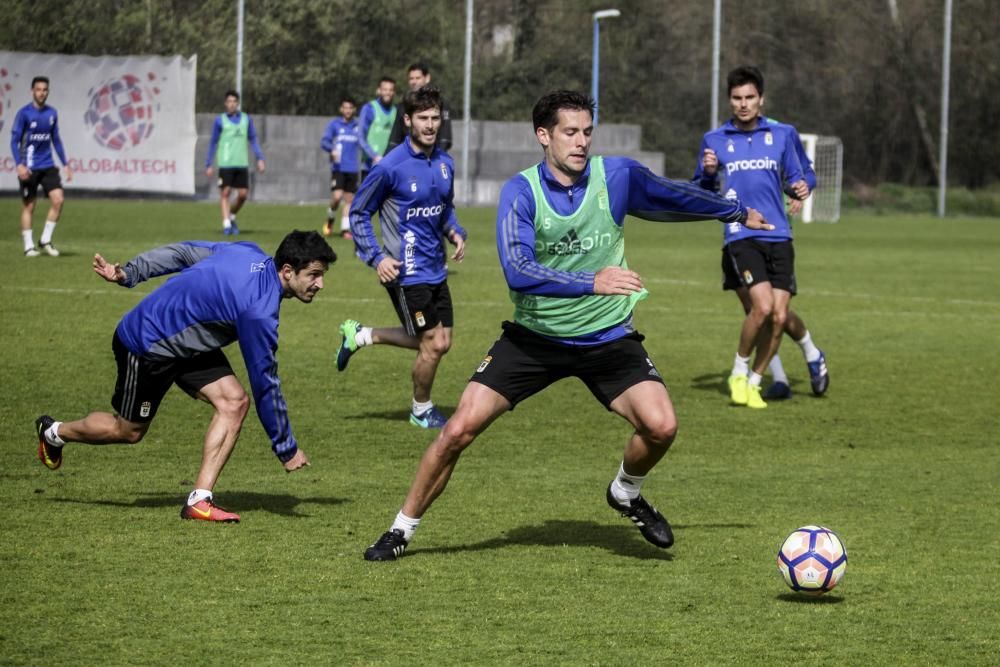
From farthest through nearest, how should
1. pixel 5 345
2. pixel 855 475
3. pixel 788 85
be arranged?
1. pixel 788 85
2. pixel 5 345
3. pixel 855 475

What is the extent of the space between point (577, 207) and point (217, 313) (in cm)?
182

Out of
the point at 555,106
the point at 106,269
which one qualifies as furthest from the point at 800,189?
the point at 106,269

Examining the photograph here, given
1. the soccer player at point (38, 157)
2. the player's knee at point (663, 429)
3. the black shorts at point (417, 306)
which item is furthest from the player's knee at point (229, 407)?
the soccer player at point (38, 157)

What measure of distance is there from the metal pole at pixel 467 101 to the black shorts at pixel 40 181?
678 inches

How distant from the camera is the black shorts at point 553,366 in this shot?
22.5 feet

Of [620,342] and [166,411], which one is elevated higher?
[620,342]

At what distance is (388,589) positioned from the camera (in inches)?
253

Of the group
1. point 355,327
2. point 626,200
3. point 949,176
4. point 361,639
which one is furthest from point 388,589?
point 949,176

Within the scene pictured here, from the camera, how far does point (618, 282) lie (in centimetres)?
613

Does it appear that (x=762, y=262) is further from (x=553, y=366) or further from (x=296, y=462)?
(x=296, y=462)

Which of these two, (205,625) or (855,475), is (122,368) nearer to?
(205,625)

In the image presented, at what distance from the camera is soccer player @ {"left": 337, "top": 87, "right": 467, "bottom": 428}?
10320mm

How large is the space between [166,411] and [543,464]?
3.03 m

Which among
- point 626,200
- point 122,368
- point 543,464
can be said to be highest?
point 626,200
